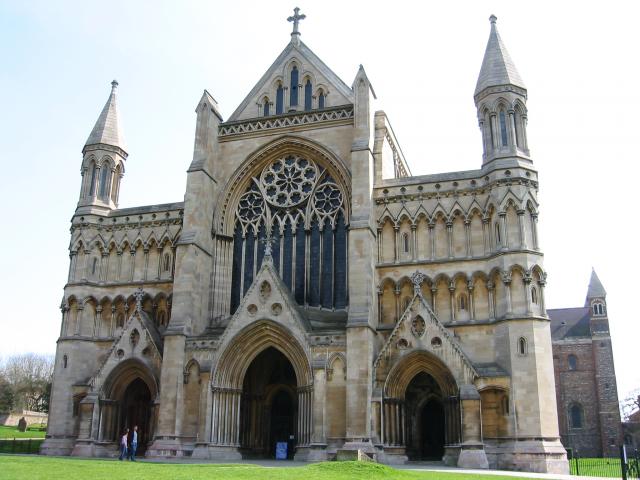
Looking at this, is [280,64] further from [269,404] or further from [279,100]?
[269,404]

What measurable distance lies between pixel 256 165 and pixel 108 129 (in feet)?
31.9

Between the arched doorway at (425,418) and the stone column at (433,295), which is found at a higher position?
the stone column at (433,295)

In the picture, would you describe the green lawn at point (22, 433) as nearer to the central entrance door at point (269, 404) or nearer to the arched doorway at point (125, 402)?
the arched doorway at point (125, 402)

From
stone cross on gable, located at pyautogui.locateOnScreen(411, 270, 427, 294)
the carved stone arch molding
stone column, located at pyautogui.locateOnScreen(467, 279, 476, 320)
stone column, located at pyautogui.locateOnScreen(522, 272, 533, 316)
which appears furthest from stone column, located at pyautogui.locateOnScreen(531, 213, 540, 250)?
the carved stone arch molding

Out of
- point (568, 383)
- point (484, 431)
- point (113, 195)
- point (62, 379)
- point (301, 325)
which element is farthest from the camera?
point (568, 383)

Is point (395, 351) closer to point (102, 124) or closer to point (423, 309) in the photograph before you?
point (423, 309)

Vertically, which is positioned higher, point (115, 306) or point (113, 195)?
point (113, 195)

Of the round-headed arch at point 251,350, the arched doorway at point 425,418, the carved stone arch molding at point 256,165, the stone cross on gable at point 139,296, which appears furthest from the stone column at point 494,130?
the stone cross on gable at point 139,296

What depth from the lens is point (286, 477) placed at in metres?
18.1

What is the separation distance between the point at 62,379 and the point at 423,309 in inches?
738

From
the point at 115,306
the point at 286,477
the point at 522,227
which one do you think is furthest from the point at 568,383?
the point at 286,477

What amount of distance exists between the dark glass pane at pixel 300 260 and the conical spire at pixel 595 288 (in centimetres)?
4794

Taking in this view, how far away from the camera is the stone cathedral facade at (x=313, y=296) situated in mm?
30141

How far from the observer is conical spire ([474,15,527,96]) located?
34875 millimetres
